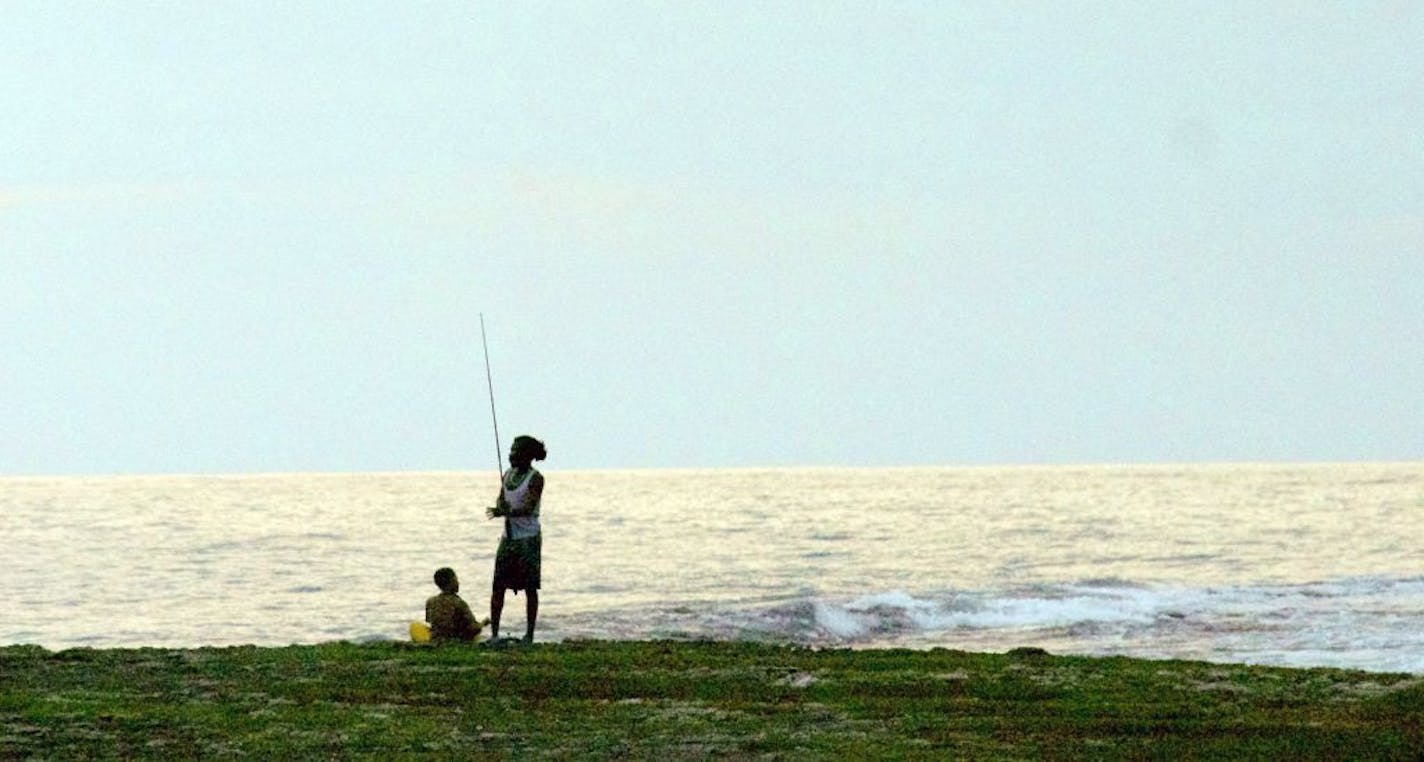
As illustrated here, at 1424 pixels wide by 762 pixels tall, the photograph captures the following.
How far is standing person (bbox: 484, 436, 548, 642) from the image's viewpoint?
1633 cm

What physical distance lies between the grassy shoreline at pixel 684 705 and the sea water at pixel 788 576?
9.67 m

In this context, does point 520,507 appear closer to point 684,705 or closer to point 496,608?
point 496,608

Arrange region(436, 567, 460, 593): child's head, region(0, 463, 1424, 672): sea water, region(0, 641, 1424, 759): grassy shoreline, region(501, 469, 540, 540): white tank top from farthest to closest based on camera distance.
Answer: region(0, 463, 1424, 672): sea water
region(436, 567, 460, 593): child's head
region(501, 469, 540, 540): white tank top
region(0, 641, 1424, 759): grassy shoreline

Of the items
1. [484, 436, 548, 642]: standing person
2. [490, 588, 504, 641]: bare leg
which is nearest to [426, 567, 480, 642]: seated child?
[490, 588, 504, 641]: bare leg

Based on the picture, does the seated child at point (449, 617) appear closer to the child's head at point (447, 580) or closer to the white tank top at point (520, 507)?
the child's head at point (447, 580)

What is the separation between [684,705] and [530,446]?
3.68m

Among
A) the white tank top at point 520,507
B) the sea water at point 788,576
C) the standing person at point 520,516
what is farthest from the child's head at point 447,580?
the sea water at point 788,576

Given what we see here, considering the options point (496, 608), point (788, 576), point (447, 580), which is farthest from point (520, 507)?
point (788, 576)

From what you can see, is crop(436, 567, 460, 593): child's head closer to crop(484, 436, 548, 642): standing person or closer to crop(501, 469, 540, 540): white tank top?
crop(484, 436, 548, 642): standing person

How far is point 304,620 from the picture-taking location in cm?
3231

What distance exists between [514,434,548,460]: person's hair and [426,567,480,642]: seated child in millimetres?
1711

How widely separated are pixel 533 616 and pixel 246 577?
25809 mm

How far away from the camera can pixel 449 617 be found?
1747 cm

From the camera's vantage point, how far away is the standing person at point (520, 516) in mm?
16328
